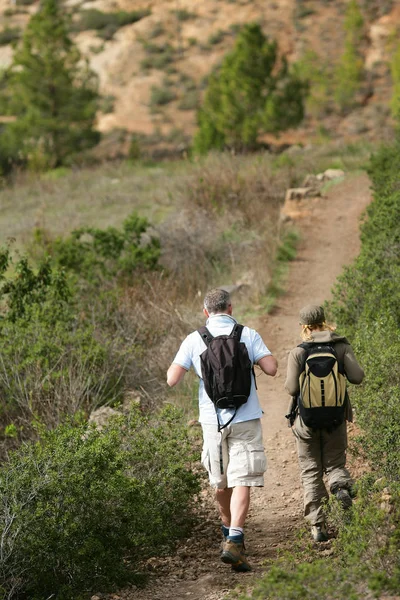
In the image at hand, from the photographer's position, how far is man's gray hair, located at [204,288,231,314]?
5008 mm

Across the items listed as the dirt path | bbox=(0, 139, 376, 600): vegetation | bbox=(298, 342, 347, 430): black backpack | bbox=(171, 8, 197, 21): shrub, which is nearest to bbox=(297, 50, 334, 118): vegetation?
bbox=(171, 8, 197, 21): shrub

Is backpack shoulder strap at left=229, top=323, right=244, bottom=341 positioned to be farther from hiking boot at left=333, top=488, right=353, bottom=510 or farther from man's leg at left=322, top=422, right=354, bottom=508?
hiking boot at left=333, top=488, right=353, bottom=510

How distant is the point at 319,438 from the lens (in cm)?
536

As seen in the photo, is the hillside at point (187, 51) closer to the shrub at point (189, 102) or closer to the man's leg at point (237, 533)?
the shrub at point (189, 102)

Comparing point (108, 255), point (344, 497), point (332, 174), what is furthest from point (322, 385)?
point (332, 174)

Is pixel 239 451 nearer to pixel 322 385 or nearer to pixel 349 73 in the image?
pixel 322 385

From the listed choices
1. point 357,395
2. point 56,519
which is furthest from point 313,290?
point 56,519

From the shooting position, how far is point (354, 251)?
45.8 ft

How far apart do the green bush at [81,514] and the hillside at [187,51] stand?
43.6 m

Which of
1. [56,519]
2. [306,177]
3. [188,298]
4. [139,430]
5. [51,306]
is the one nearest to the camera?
[56,519]

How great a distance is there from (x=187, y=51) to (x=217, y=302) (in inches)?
2375

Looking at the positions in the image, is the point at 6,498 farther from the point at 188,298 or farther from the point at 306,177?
the point at 306,177

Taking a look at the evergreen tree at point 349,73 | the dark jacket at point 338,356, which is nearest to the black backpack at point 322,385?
the dark jacket at point 338,356

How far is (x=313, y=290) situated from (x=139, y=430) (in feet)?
21.4
